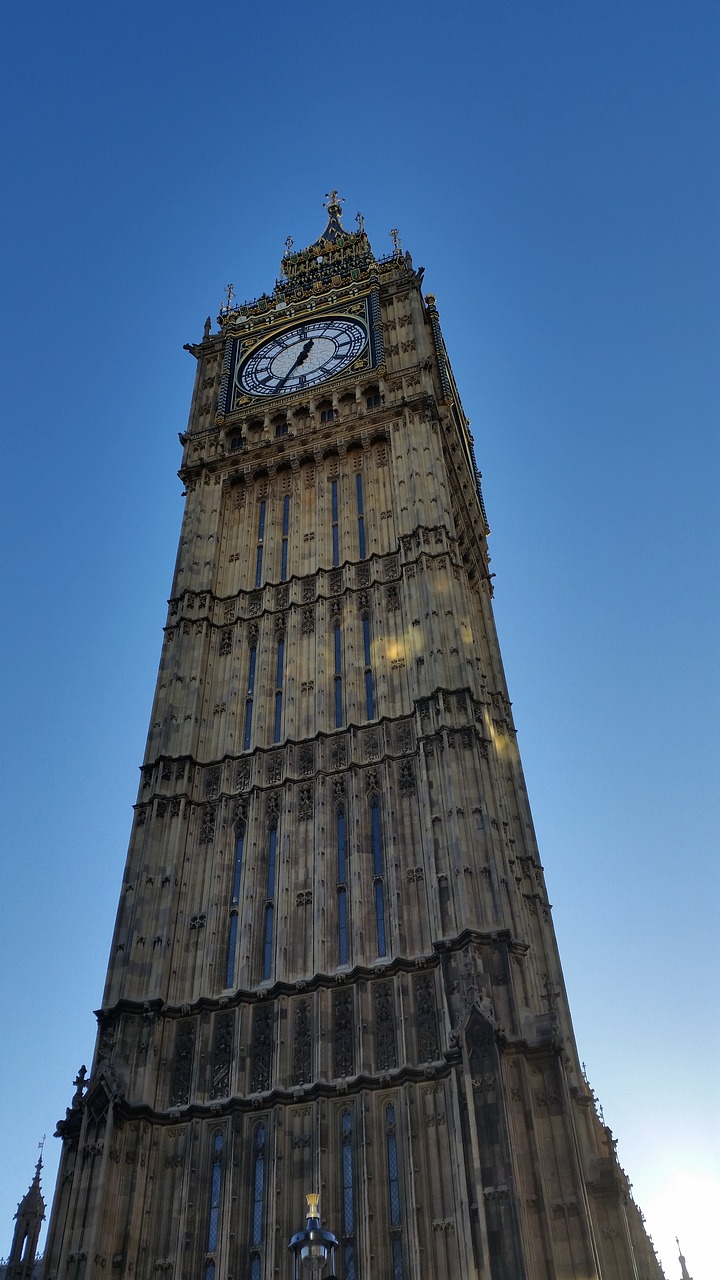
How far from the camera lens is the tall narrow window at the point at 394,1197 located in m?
22.4

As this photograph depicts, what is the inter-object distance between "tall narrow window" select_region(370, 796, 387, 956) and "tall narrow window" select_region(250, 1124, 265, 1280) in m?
4.83

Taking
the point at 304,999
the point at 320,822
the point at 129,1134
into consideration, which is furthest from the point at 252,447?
the point at 129,1134

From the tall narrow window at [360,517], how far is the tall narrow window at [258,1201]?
61.5ft

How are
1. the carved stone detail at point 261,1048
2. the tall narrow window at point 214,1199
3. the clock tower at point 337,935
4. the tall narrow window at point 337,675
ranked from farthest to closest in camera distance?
the tall narrow window at point 337,675, the carved stone detail at point 261,1048, the tall narrow window at point 214,1199, the clock tower at point 337,935

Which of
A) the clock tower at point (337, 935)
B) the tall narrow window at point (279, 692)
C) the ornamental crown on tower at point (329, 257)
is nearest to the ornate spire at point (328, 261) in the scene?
the ornamental crown on tower at point (329, 257)

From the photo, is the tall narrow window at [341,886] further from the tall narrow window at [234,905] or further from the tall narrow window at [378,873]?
the tall narrow window at [234,905]

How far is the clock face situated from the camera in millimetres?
47312

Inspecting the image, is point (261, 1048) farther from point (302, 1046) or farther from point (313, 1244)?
point (313, 1244)

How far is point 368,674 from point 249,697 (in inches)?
143

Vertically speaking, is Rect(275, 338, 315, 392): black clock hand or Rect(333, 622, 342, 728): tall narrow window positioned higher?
Rect(275, 338, 315, 392): black clock hand

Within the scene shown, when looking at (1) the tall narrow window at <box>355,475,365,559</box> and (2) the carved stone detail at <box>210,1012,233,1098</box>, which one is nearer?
(2) the carved stone detail at <box>210,1012,233,1098</box>

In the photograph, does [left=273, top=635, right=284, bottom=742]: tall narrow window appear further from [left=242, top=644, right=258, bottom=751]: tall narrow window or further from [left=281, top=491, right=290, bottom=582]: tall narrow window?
[left=281, top=491, right=290, bottom=582]: tall narrow window

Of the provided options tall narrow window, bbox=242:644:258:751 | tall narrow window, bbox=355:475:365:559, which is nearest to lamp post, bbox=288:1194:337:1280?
tall narrow window, bbox=242:644:258:751

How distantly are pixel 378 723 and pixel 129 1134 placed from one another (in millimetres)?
12096
